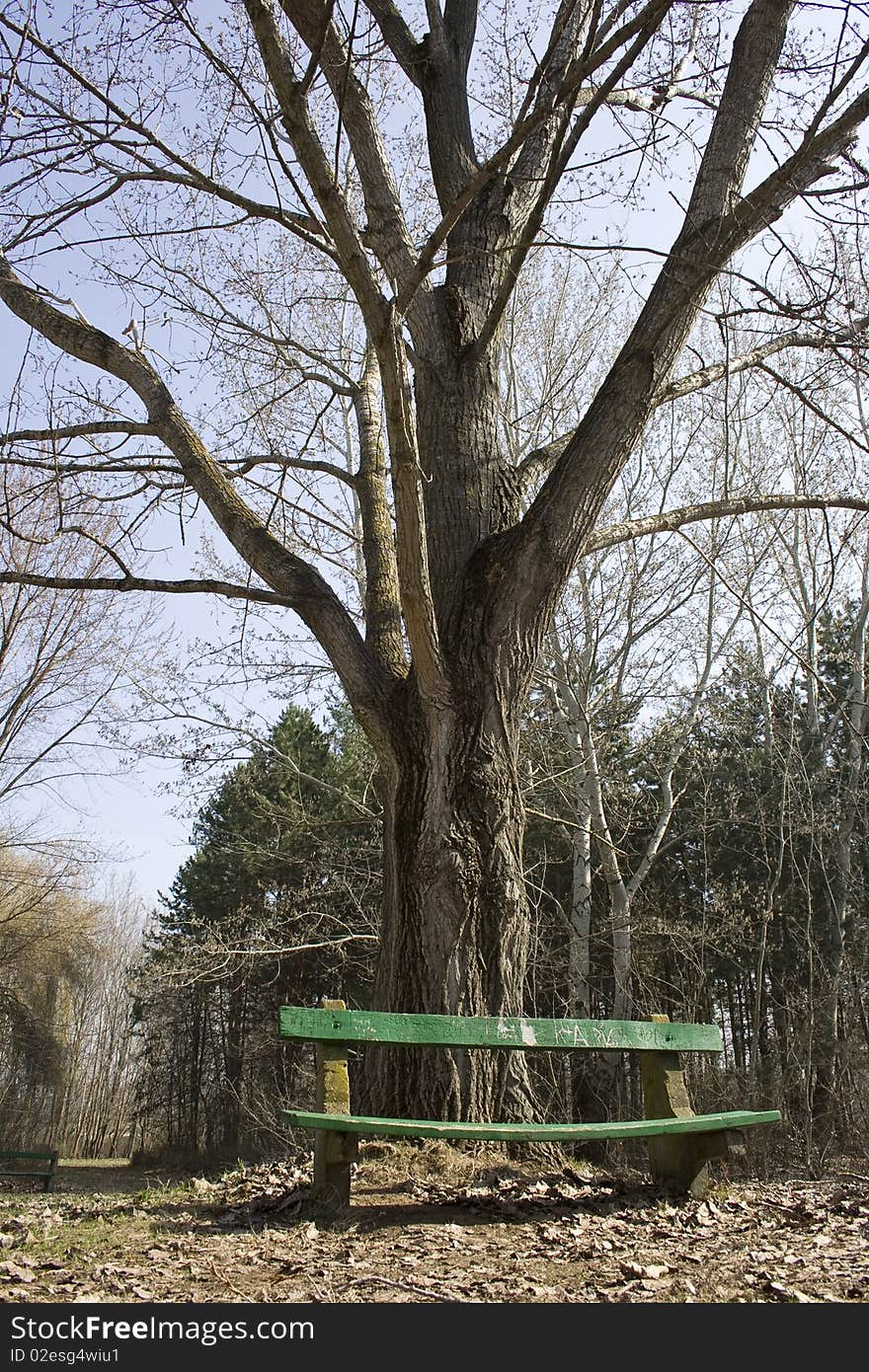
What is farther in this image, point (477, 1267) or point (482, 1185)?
point (482, 1185)

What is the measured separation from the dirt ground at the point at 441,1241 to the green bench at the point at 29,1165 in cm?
783

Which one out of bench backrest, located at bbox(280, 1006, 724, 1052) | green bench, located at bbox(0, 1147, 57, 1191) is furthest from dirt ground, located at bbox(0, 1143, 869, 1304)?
green bench, located at bbox(0, 1147, 57, 1191)

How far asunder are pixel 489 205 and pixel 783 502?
269cm

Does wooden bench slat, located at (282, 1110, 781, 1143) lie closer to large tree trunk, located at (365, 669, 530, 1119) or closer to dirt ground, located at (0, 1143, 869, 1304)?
dirt ground, located at (0, 1143, 869, 1304)

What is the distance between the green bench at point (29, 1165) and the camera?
11055 mm

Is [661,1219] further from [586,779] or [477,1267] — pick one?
[586,779]

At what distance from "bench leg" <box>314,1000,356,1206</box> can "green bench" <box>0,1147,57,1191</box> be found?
27.1 feet

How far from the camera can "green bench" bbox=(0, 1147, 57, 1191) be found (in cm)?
1105

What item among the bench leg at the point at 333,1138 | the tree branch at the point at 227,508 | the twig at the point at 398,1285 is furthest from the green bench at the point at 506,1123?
the tree branch at the point at 227,508

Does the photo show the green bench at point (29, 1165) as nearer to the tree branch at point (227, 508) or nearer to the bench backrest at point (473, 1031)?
the tree branch at point (227, 508)

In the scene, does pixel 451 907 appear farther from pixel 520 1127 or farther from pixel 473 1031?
pixel 520 1127

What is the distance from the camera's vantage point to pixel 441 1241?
317 centimetres
